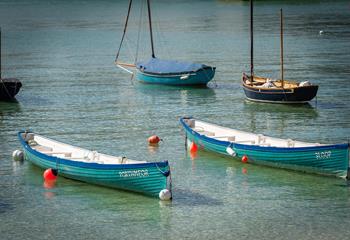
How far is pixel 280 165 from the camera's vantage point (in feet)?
126

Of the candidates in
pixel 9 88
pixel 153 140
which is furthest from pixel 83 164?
pixel 9 88

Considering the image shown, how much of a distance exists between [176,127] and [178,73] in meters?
14.0

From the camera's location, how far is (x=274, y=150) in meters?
38.2

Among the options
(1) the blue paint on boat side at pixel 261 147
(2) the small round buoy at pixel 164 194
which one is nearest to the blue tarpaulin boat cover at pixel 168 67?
(1) the blue paint on boat side at pixel 261 147

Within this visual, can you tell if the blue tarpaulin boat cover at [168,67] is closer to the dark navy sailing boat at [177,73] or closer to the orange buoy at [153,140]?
the dark navy sailing boat at [177,73]

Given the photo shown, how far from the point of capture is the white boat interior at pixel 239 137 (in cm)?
3959

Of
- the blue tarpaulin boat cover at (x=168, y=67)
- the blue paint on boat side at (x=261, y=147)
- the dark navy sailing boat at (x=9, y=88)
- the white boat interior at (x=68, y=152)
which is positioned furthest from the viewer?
the blue tarpaulin boat cover at (x=168, y=67)

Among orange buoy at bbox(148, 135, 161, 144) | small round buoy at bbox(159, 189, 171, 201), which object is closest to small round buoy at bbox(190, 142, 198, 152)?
orange buoy at bbox(148, 135, 161, 144)

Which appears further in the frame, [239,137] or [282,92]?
[282,92]

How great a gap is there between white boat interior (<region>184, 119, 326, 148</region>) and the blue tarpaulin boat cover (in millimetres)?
18430

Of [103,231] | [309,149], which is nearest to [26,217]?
[103,231]

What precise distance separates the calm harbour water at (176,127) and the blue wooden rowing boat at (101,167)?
19.1 inches

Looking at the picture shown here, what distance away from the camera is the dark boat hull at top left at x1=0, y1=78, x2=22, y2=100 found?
58.5m

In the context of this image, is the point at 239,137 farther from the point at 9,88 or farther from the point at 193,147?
the point at 9,88
